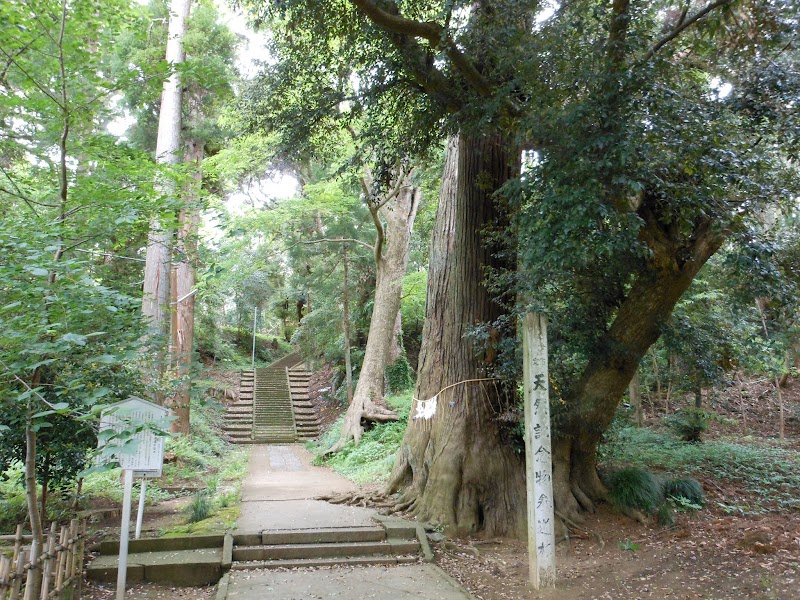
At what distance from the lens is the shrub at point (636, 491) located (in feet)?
22.6

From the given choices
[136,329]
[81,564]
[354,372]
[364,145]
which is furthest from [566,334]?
[354,372]

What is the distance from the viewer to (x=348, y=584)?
5324 mm

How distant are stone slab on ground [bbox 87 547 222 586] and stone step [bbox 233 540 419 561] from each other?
0.38 metres

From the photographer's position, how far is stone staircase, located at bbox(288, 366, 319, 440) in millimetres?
17906

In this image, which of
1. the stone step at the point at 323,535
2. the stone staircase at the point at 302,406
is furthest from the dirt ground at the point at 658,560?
the stone staircase at the point at 302,406

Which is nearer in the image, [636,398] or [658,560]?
[658,560]

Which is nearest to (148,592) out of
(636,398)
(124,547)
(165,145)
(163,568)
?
(163,568)

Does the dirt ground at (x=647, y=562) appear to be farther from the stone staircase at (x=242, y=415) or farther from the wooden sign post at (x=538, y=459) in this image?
the stone staircase at (x=242, y=415)

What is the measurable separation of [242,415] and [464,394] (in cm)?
1352

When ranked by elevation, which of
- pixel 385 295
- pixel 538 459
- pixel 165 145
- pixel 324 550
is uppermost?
pixel 165 145

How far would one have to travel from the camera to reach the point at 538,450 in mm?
5098

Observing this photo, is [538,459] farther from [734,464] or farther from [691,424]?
[691,424]

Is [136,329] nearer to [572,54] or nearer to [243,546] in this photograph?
[243,546]

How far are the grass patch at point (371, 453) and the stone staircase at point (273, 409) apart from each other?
3311 millimetres
